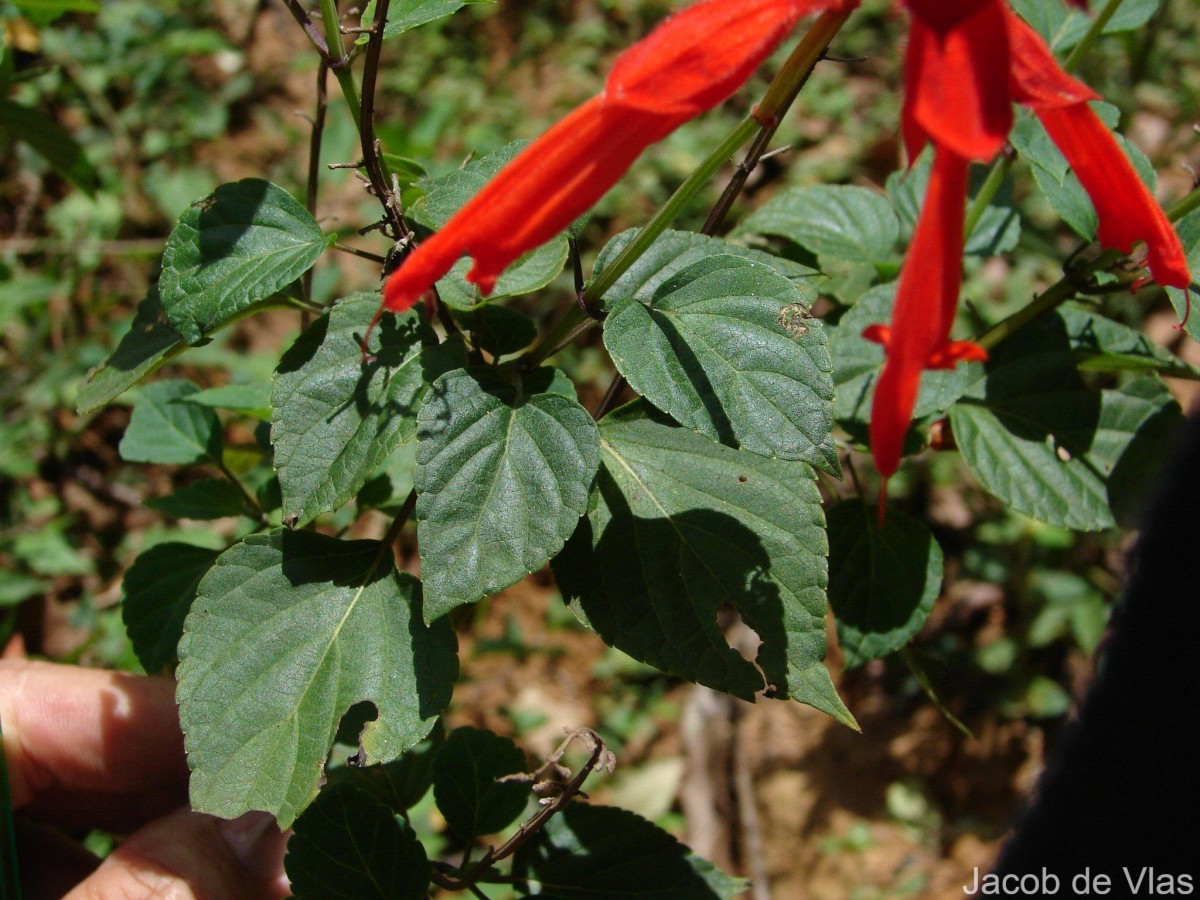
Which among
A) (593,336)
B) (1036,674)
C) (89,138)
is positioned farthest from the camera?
(89,138)

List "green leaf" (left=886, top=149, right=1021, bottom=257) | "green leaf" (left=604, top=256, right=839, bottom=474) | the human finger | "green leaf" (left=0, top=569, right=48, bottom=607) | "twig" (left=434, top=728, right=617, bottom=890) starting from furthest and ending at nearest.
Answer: "green leaf" (left=0, top=569, right=48, bottom=607), the human finger, "green leaf" (left=886, top=149, right=1021, bottom=257), "twig" (left=434, top=728, right=617, bottom=890), "green leaf" (left=604, top=256, right=839, bottom=474)

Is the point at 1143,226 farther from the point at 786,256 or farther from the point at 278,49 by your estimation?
the point at 278,49

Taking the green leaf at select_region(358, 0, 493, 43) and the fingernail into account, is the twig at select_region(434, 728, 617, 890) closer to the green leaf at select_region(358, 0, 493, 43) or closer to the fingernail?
the fingernail

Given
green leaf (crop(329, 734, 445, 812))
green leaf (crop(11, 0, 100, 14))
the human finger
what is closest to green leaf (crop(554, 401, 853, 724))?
green leaf (crop(329, 734, 445, 812))

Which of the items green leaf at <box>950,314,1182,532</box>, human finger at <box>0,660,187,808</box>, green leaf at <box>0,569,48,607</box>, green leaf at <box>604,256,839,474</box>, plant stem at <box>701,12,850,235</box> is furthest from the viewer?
green leaf at <box>0,569,48,607</box>

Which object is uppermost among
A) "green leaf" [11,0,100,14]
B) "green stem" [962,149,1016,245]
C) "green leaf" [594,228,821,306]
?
"green leaf" [11,0,100,14]

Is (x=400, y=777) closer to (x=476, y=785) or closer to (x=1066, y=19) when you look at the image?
(x=476, y=785)

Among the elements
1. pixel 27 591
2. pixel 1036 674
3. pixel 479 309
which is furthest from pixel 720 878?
pixel 27 591
